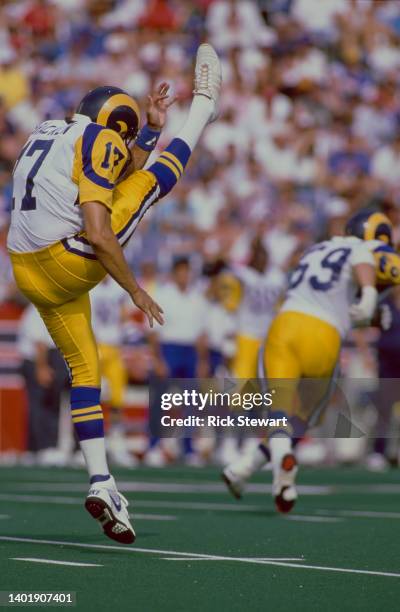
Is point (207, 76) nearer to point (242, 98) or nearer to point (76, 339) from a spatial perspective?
point (76, 339)

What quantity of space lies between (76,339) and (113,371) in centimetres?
885

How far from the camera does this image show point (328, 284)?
9180 millimetres

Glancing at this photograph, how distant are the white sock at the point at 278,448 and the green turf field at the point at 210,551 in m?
0.32

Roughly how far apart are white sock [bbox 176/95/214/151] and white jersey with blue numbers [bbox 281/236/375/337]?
210cm

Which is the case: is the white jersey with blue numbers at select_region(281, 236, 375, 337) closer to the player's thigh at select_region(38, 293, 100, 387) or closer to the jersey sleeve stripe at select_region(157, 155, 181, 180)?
the jersey sleeve stripe at select_region(157, 155, 181, 180)

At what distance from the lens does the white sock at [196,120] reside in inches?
280

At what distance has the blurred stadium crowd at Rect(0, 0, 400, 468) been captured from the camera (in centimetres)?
1684

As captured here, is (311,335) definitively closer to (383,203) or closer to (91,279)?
(91,279)

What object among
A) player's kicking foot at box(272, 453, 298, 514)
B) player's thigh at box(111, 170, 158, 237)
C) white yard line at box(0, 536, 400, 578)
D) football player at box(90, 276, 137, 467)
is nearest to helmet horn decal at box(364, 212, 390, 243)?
player's kicking foot at box(272, 453, 298, 514)

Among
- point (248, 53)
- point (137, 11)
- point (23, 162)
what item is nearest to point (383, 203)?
point (248, 53)

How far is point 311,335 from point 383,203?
6796 millimetres

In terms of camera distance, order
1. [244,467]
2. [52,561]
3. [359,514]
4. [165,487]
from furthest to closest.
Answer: [165,487], [244,467], [359,514], [52,561]

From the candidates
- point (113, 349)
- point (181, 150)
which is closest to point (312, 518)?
point (181, 150)

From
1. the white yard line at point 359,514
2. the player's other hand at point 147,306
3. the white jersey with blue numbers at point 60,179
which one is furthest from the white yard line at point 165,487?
the player's other hand at point 147,306
